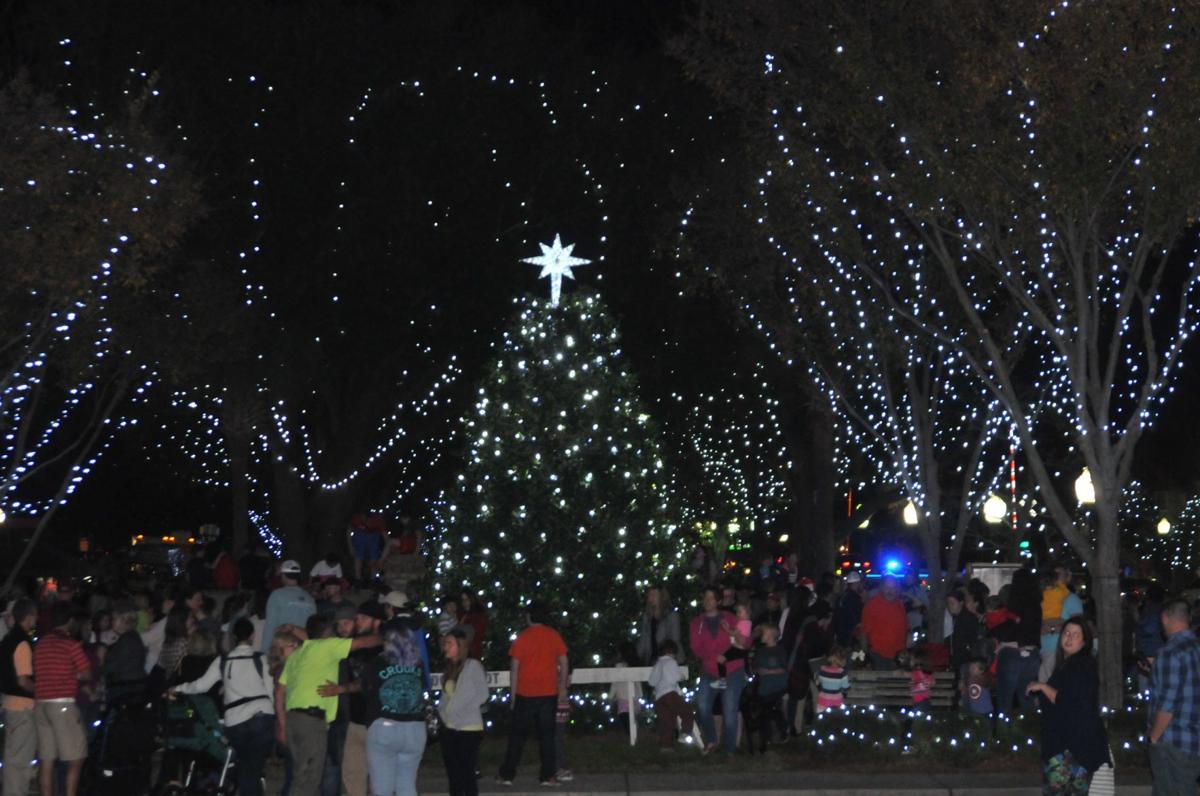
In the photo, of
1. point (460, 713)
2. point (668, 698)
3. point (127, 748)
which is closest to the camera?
point (460, 713)

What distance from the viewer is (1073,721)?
11.0 metres

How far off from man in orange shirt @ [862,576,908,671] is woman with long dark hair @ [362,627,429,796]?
26.7ft

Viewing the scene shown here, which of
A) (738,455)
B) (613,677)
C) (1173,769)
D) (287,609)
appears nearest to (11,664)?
(287,609)

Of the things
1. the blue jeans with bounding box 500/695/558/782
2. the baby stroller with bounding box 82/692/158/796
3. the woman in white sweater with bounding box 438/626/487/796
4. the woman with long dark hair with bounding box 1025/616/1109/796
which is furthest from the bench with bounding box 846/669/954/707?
the baby stroller with bounding box 82/692/158/796

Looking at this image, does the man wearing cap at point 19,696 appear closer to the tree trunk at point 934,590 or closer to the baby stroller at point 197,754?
the baby stroller at point 197,754

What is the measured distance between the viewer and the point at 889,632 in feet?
62.8

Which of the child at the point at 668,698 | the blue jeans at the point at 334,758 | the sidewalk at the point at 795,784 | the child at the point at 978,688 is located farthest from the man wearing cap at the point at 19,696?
the child at the point at 978,688

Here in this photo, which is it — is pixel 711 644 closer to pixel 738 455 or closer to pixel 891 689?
pixel 891 689

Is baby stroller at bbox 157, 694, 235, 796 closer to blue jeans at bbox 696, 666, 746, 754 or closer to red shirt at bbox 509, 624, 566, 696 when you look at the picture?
red shirt at bbox 509, 624, 566, 696

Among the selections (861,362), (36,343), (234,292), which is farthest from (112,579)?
(861,362)

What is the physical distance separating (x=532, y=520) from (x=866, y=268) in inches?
222

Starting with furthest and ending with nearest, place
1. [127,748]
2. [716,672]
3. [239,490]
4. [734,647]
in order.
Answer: [239,490], [716,672], [734,647], [127,748]

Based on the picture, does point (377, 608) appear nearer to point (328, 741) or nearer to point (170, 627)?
point (328, 741)

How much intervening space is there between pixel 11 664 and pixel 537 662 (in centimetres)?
436
